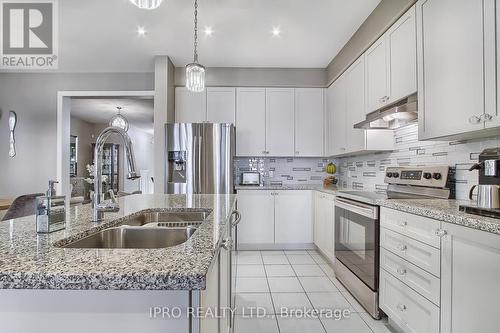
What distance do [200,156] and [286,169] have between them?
54.1 inches

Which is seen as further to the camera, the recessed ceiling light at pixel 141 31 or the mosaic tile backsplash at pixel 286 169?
the mosaic tile backsplash at pixel 286 169

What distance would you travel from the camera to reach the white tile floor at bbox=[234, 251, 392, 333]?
196cm

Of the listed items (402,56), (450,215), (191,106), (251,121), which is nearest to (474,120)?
(450,215)

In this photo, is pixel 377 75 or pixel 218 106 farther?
pixel 218 106

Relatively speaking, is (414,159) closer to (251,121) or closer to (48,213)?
Result: (251,121)

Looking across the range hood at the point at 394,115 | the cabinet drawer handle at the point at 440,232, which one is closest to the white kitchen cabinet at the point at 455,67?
the range hood at the point at 394,115

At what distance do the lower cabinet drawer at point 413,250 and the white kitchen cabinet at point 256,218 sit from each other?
1.94 metres

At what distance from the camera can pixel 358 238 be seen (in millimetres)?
2289

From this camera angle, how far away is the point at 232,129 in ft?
12.2

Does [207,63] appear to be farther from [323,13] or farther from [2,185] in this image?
[2,185]

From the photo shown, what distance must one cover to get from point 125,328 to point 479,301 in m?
1.41

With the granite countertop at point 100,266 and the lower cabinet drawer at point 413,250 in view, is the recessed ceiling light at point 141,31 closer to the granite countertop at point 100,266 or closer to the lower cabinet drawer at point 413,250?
the granite countertop at point 100,266

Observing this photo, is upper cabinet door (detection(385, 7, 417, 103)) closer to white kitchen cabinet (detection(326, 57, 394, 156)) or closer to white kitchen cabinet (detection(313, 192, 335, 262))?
white kitchen cabinet (detection(326, 57, 394, 156))

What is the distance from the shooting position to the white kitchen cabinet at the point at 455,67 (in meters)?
1.45
